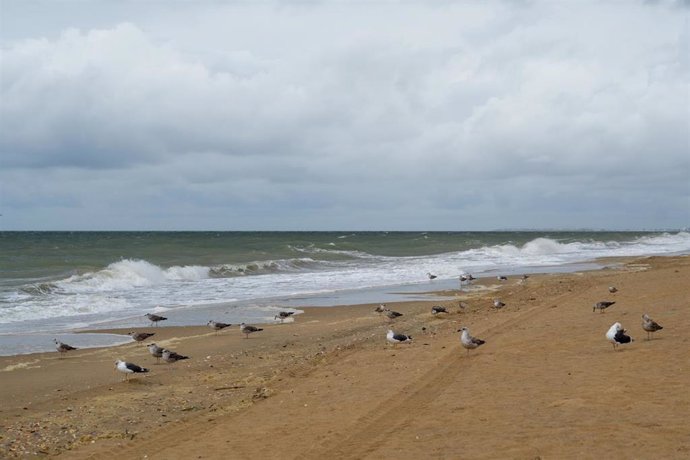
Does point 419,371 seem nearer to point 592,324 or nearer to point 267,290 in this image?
point 592,324

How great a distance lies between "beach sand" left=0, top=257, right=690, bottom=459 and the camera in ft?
24.2

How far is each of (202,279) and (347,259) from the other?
18608 millimetres

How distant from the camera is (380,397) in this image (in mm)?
9430

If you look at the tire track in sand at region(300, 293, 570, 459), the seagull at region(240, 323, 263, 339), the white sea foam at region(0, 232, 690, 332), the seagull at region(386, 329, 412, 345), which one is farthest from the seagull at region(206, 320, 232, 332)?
the tire track in sand at region(300, 293, 570, 459)

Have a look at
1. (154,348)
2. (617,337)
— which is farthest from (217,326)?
(617,337)

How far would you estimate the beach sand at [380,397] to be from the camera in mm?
7383

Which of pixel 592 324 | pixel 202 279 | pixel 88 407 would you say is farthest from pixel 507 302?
pixel 202 279

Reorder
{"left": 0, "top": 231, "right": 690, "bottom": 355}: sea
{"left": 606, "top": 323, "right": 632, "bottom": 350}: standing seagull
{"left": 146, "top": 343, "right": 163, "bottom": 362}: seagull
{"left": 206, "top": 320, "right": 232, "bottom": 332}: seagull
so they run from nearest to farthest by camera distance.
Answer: {"left": 606, "top": 323, "right": 632, "bottom": 350}: standing seagull → {"left": 146, "top": 343, "right": 163, "bottom": 362}: seagull → {"left": 206, "top": 320, "right": 232, "bottom": 332}: seagull → {"left": 0, "top": 231, "right": 690, "bottom": 355}: sea

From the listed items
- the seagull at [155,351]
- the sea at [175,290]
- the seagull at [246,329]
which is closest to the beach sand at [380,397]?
the seagull at [155,351]

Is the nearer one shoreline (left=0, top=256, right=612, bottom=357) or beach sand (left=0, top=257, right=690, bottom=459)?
beach sand (left=0, top=257, right=690, bottom=459)

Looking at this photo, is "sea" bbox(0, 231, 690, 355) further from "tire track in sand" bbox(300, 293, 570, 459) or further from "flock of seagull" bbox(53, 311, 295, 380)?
"tire track in sand" bbox(300, 293, 570, 459)

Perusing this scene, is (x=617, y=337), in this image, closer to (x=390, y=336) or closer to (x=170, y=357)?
(x=390, y=336)

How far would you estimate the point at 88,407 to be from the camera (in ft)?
33.1

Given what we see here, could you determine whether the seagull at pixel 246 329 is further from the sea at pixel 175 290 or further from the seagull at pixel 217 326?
the sea at pixel 175 290
